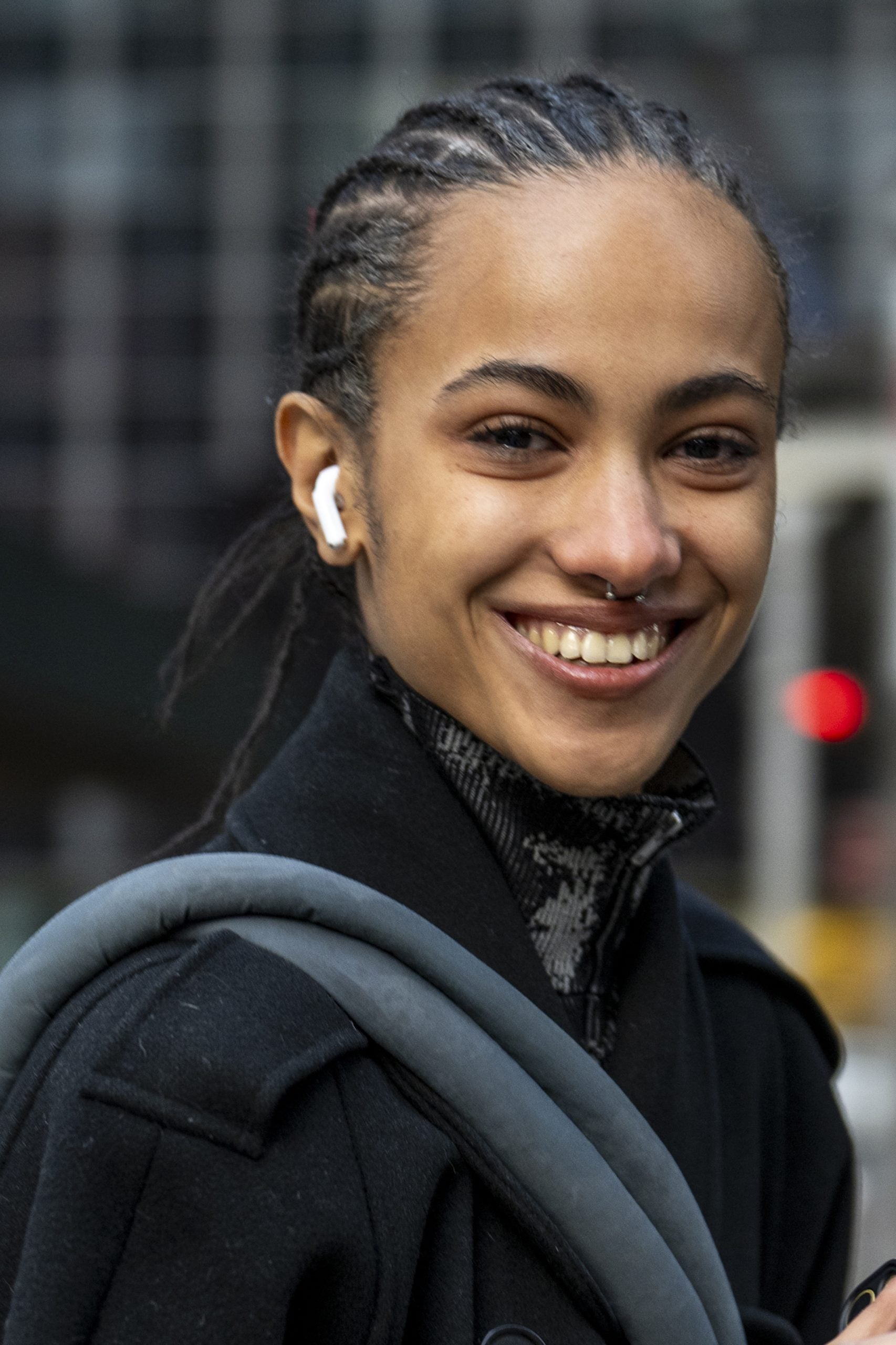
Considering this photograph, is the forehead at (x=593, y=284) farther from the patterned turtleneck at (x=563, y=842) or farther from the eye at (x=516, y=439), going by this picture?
the patterned turtleneck at (x=563, y=842)

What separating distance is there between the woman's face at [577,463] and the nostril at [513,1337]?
48 cm

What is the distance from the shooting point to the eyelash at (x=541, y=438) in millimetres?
1617

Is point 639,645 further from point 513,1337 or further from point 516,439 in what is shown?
point 513,1337

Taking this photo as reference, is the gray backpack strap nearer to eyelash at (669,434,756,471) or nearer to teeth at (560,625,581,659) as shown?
teeth at (560,625,581,659)

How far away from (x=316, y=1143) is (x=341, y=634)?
803 millimetres

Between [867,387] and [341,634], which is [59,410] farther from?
[341,634]

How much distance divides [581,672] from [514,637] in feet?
0.23

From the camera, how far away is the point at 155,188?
85.7 ft

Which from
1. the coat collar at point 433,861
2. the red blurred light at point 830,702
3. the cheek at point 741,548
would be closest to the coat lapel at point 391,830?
the coat collar at point 433,861

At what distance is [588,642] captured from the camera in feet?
5.42

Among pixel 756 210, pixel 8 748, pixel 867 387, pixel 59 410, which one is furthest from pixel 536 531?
pixel 59 410

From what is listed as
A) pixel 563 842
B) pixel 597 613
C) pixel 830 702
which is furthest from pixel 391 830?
pixel 830 702

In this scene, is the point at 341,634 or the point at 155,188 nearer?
the point at 341,634

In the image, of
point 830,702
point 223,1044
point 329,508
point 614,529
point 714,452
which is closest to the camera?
point 223,1044
